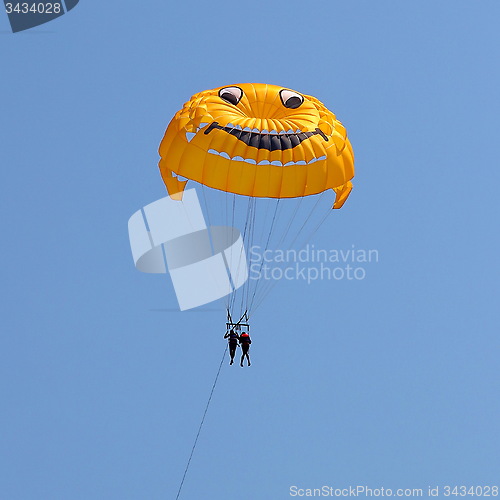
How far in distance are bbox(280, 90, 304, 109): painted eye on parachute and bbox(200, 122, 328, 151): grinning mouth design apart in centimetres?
164

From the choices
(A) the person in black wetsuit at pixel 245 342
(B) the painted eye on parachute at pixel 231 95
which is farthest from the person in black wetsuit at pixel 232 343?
(B) the painted eye on parachute at pixel 231 95

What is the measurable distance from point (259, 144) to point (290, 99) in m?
2.47

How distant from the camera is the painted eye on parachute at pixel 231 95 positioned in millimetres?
36638

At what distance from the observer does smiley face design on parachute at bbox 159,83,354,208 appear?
35125 mm

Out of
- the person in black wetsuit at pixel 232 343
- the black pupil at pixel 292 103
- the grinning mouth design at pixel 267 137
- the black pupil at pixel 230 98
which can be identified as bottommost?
the person in black wetsuit at pixel 232 343

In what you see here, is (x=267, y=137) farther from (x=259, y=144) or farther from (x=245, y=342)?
(x=245, y=342)

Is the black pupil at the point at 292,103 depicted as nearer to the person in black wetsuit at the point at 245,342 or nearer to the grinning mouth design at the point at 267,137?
the grinning mouth design at the point at 267,137

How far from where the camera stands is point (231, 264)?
4078cm

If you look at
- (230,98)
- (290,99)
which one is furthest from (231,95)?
(290,99)

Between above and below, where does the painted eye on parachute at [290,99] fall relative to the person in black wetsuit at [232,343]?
above

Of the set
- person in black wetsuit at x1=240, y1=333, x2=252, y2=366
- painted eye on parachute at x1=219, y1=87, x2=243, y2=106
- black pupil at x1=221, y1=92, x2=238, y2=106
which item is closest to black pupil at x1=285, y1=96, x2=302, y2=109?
painted eye on parachute at x1=219, y1=87, x2=243, y2=106

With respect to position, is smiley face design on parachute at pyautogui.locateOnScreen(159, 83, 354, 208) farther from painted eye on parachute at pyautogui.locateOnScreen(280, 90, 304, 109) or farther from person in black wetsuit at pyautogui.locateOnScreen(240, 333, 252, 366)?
person in black wetsuit at pyautogui.locateOnScreen(240, 333, 252, 366)

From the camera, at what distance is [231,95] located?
3675cm

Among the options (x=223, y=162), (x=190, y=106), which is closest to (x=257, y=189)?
(x=223, y=162)
